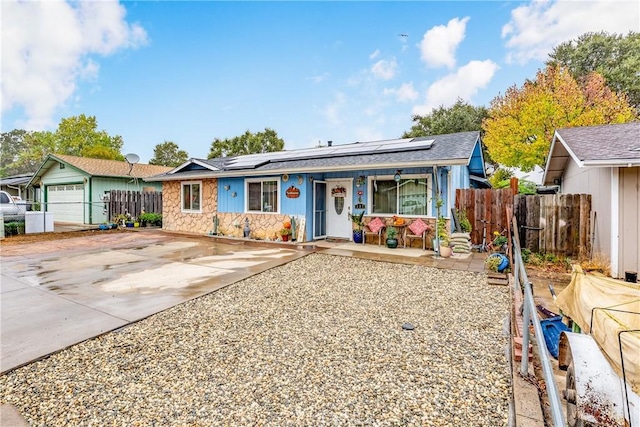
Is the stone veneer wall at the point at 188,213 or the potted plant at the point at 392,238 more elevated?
the stone veneer wall at the point at 188,213

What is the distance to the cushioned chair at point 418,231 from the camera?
8.56 metres

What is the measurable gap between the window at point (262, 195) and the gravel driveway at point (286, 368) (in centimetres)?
646

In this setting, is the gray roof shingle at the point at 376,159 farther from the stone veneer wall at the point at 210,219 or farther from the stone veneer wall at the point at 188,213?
the stone veneer wall at the point at 210,219

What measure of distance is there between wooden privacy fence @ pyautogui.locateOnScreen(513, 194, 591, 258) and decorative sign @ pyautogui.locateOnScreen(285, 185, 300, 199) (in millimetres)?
6599

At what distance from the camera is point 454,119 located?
25.5 metres

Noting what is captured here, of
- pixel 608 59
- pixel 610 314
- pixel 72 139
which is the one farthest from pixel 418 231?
pixel 72 139

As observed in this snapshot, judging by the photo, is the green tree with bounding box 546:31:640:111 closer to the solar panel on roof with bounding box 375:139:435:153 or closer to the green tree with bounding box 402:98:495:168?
the green tree with bounding box 402:98:495:168

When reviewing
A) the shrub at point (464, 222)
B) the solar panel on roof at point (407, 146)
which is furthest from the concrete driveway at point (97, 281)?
the shrub at point (464, 222)

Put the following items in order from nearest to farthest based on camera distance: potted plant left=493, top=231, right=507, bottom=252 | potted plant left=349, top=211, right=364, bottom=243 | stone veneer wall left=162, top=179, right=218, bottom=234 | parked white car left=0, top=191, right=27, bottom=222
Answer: potted plant left=493, top=231, right=507, bottom=252 → potted plant left=349, top=211, right=364, bottom=243 → parked white car left=0, top=191, right=27, bottom=222 → stone veneer wall left=162, top=179, right=218, bottom=234

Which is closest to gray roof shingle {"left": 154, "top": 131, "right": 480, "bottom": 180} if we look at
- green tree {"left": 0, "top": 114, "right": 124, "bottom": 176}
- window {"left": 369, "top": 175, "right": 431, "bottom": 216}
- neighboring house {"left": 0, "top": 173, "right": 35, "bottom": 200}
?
window {"left": 369, "top": 175, "right": 431, "bottom": 216}

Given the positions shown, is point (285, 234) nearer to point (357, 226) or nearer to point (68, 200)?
point (357, 226)

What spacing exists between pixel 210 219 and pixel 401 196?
25.7 ft

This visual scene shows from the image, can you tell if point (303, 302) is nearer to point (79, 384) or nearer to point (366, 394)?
point (366, 394)

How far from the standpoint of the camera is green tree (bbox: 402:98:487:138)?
2500 centimetres
